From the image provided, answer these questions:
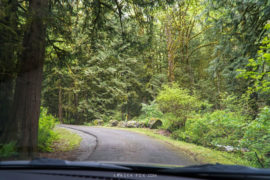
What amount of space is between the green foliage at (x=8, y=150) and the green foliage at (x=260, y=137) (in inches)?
291

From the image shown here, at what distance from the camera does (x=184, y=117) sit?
14430 mm

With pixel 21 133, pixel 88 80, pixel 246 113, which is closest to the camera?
pixel 21 133

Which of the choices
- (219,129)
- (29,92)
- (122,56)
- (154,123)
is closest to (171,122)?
(154,123)

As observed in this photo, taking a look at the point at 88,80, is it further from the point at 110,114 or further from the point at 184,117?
the point at 184,117

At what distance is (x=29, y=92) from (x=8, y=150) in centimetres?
180

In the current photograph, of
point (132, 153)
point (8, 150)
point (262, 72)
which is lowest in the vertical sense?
point (132, 153)

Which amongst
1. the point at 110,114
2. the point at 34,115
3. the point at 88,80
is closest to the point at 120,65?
the point at 88,80

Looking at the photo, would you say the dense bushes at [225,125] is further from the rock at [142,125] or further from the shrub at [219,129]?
the rock at [142,125]

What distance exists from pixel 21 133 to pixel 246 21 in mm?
11478

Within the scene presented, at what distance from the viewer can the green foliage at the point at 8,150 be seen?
17.8 feet

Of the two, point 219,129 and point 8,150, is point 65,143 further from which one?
point 219,129

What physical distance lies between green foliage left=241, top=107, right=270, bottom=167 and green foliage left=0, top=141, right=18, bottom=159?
24.2 feet

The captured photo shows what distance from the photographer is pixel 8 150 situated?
563 cm

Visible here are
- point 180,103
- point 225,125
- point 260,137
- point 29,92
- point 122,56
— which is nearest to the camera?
point 29,92
